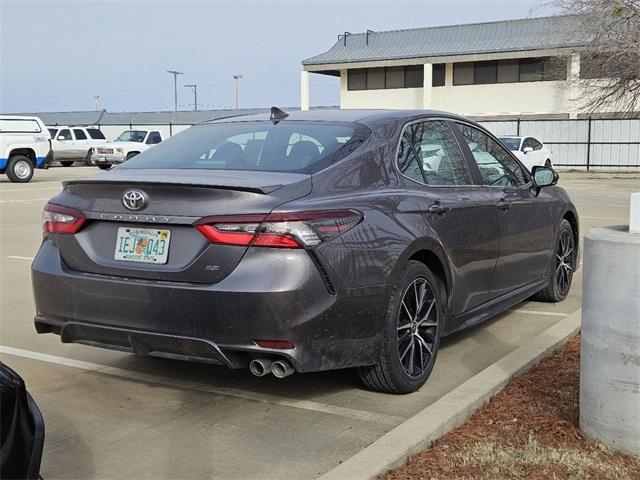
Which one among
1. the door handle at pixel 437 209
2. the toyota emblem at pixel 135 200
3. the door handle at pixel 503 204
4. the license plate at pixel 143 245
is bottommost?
the license plate at pixel 143 245

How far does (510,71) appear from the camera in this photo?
39.7 meters

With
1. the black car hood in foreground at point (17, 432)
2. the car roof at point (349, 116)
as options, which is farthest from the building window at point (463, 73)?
the black car hood in foreground at point (17, 432)

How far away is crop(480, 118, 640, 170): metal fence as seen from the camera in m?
33.2

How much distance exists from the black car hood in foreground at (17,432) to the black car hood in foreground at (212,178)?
1.65 metres

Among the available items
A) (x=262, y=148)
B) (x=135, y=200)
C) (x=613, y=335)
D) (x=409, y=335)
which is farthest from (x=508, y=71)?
(x=613, y=335)

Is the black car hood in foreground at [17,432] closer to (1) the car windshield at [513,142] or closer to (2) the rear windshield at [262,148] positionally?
(2) the rear windshield at [262,148]

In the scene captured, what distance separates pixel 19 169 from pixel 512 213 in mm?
21461

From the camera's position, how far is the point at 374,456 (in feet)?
11.0

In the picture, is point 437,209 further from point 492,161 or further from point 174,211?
point 174,211

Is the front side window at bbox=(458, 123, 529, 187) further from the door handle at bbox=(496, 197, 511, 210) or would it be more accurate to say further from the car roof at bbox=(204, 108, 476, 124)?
the car roof at bbox=(204, 108, 476, 124)

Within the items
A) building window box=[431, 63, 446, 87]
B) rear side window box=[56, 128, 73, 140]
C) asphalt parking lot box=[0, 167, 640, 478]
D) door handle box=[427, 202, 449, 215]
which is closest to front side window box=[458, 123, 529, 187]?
door handle box=[427, 202, 449, 215]

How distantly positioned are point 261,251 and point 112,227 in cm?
90

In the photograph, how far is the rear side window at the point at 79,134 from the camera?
114 ft

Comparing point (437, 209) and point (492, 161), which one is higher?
point (492, 161)
